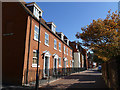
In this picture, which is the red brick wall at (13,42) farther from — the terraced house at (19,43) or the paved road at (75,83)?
the paved road at (75,83)

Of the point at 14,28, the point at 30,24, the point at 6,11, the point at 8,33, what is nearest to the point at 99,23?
the point at 30,24

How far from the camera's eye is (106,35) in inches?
376

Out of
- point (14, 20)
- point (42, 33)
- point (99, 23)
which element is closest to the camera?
point (99, 23)

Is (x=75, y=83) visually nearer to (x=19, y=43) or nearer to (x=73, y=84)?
(x=73, y=84)

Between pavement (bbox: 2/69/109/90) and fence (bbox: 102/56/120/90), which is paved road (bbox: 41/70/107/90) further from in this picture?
fence (bbox: 102/56/120/90)

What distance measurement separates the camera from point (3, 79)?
10555 millimetres

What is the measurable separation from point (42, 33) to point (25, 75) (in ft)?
20.3

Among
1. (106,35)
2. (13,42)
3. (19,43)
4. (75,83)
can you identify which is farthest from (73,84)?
(13,42)

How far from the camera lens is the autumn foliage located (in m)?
8.98

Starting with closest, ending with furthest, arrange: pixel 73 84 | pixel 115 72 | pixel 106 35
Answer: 1. pixel 115 72
2. pixel 106 35
3. pixel 73 84

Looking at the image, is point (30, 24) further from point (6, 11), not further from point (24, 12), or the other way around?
point (6, 11)

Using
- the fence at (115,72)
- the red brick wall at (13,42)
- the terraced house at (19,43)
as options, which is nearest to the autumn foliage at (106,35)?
the fence at (115,72)

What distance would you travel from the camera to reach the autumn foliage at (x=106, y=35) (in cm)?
898

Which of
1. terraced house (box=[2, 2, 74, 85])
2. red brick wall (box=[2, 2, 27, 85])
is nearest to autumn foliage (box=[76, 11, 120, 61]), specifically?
terraced house (box=[2, 2, 74, 85])
